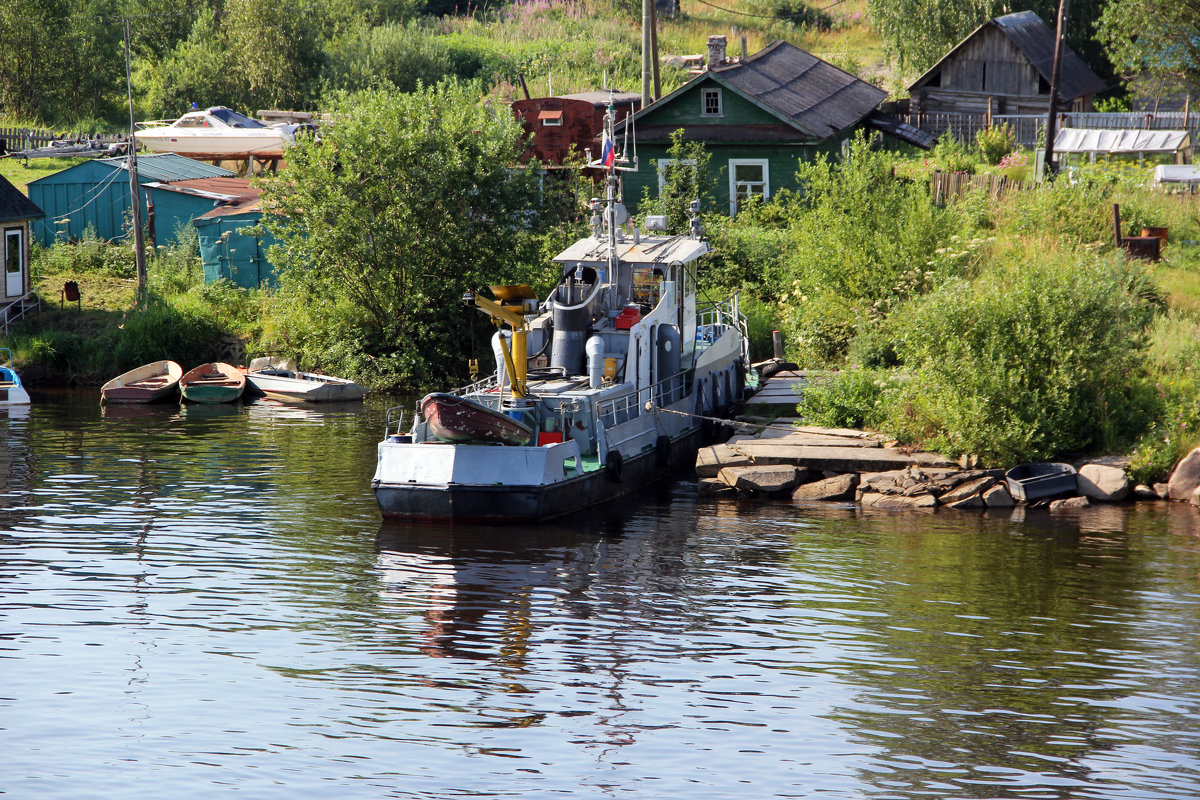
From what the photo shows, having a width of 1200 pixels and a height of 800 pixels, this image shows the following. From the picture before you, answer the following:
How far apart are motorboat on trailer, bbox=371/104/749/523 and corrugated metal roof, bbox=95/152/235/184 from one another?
74.1ft

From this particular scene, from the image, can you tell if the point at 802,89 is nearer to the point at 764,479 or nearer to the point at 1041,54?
the point at 1041,54

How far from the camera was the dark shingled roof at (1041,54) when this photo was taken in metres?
49.9

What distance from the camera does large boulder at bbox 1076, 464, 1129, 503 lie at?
22734 mm

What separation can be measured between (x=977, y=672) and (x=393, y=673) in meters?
6.65

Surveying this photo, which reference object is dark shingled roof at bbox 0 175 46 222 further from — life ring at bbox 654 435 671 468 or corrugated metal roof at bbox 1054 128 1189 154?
corrugated metal roof at bbox 1054 128 1189 154

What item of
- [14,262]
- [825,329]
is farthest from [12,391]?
[825,329]

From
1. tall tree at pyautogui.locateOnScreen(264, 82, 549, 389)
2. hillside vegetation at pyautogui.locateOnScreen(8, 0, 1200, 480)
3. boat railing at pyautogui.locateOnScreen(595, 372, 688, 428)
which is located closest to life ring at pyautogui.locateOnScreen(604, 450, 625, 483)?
boat railing at pyautogui.locateOnScreen(595, 372, 688, 428)

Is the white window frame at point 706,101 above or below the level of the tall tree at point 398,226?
above

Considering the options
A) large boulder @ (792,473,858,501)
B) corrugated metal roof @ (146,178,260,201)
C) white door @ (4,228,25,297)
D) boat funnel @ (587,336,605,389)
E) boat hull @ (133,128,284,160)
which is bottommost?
large boulder @ (792,473,858,501)

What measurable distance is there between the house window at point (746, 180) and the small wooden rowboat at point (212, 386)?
57.0ft

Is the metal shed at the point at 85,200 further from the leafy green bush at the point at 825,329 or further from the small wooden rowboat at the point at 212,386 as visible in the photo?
the leafy green bush at the point at 825,329

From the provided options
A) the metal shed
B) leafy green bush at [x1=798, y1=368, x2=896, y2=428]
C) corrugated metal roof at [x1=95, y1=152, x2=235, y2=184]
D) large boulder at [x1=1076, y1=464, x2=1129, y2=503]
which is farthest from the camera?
corrugated metal roof at [x1=95, y1=152, x2=235, y2=184]

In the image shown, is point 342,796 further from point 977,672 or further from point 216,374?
point 216,374

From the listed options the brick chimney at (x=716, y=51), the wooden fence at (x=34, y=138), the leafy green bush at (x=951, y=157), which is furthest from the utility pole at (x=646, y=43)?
the wooden fence at (x=34, y=138)
